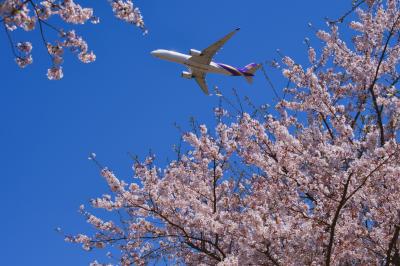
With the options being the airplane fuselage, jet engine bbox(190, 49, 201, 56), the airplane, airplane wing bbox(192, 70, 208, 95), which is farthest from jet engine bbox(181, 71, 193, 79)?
jet engine bbox(190, 49, 201, 56)

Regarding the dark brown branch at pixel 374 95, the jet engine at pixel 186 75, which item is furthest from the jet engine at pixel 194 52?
the dark brown branch at pixel 374 95

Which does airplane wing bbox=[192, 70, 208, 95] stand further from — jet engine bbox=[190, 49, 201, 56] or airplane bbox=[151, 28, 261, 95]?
jet engine bbox=[190, 49, 201, 56]

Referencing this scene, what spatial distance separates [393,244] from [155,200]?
5484mm

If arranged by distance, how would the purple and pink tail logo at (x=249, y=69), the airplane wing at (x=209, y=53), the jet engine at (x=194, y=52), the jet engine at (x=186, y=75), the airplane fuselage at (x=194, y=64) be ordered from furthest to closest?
the purple and pink tail logo at (x=249, y=69)
the jet engine at (x=186, y=75)
the airplane fuselage at (x=194, y=64)
the jet engine at (x=194, y=52)
the airplane wing at (x=209, y=53)

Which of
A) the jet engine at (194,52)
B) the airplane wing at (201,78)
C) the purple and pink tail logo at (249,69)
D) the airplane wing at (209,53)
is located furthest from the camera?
the purple and pink tail logo at (249,69)

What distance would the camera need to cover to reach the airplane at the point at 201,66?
2148 cm

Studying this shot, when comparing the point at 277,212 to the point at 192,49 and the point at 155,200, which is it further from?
the point at 192,49

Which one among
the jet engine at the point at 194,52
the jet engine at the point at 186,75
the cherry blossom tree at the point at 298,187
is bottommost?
the cherry blossom tree at the point at 298,187

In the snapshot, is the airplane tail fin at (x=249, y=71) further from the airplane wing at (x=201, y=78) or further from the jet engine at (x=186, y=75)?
the jet engine at (x=186, y=75)

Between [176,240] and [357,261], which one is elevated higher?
[176,240]

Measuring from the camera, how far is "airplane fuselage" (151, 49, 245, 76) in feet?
73.3

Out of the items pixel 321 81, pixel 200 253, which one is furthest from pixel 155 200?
pixel 321 81

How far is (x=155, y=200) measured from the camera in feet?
36.2

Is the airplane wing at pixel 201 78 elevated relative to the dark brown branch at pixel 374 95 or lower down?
elevated
